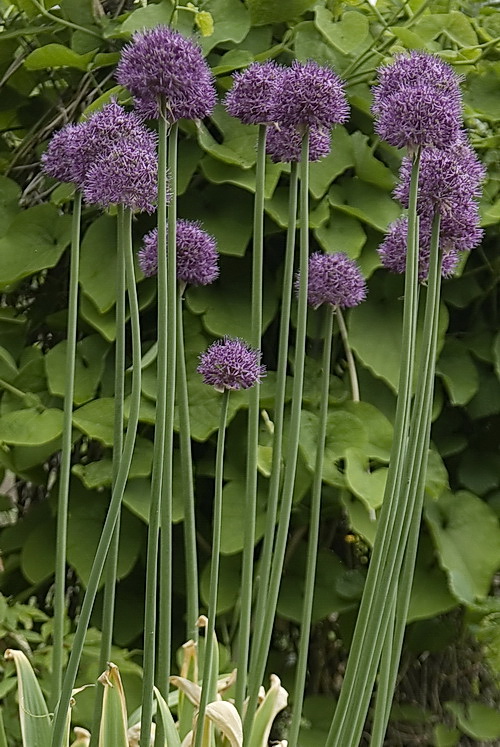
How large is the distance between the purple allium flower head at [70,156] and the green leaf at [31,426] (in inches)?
17.7

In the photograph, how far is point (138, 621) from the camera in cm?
120

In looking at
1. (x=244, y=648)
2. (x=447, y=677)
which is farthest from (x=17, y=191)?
(x=447, y=677)

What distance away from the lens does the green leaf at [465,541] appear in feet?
3.68

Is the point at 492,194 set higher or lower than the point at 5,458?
higher

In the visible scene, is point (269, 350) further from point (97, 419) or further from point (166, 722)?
point (166, 722)

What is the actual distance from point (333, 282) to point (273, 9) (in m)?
0.57

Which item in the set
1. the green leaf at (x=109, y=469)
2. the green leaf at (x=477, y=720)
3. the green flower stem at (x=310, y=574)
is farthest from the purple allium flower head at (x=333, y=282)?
the green leaf at (x=477, y=720)

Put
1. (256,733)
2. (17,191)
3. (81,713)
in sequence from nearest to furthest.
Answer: (256,733) → (81,713) → (17,191)

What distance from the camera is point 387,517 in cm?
61

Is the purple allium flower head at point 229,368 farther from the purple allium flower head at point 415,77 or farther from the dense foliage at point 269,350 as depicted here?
the dense foliage at point 269,350

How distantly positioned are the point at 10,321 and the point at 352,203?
0.49 meters

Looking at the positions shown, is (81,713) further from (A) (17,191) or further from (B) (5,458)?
(A) (17,191)

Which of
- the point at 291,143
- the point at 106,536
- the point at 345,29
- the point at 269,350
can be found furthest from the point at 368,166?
the point at 106,536

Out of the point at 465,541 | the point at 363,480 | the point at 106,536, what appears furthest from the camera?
the point at 465,541
